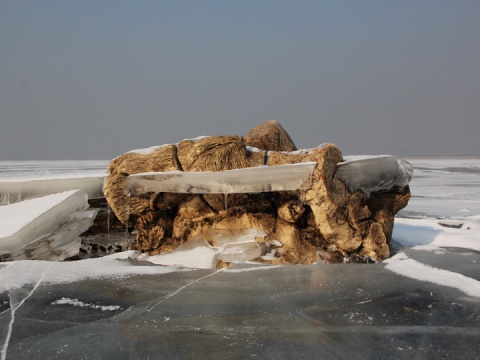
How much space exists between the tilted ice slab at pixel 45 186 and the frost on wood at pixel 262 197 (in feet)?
1.84

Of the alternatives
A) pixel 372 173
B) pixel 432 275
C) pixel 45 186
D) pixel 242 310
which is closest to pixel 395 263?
pixel 432 275

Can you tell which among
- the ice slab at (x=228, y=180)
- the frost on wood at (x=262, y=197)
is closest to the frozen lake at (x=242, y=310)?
the frost on wood at (x=262, y=197)

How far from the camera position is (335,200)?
4477mm

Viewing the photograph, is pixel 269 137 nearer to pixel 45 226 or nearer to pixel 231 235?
pixel 231 235

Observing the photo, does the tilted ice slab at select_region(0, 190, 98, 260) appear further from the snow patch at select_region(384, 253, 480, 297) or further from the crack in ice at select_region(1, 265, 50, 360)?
the snow patch at select_region(384, 253, 480, 297)

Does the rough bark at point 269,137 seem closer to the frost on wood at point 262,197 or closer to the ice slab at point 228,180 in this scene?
the frost on wood at point 262,197

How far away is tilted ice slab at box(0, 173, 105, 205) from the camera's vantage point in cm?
546

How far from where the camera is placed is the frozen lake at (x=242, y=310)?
2281mm

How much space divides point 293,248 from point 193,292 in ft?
5.32

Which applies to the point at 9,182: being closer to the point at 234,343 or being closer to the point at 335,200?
the point at 335,200

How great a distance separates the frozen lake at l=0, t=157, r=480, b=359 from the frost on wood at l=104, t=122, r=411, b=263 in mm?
437

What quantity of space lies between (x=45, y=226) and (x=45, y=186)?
3.46ft

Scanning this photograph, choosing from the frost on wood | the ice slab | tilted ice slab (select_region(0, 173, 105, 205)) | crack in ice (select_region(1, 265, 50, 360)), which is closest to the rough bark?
the frost on wood

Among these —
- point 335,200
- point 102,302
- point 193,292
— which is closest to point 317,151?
point 335,200
